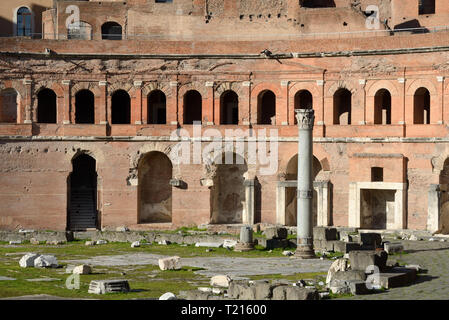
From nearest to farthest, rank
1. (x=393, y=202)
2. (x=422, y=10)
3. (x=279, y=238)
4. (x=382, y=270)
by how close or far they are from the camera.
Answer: (x=382, y=270) < (x=279, y=238) < (x=393, y=202) < (x=422, y=10)

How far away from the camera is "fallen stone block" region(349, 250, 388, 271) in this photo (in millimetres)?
20156

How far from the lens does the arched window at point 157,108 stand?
1446 inches

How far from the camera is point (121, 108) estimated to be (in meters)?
37.2

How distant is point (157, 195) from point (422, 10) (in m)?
14.8

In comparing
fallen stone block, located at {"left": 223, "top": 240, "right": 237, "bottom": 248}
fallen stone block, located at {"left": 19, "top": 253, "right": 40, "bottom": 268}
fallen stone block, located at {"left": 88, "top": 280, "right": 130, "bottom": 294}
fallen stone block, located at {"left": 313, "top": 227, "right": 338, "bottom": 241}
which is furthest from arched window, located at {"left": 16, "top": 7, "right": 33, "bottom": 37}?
fallen stone block, located at {"left": 88, "top": 280, "right": 130, "bottom": 294}

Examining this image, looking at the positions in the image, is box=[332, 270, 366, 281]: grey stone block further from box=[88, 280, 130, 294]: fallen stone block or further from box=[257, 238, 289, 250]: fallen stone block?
box=[257, 238, 289, 250]: fallen stone block

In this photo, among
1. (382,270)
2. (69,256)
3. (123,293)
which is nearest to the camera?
(123,293)

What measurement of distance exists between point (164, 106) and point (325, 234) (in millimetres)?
11333

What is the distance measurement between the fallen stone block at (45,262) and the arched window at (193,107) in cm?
1390

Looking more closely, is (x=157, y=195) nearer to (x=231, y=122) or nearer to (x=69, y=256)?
(x=231, y=122)

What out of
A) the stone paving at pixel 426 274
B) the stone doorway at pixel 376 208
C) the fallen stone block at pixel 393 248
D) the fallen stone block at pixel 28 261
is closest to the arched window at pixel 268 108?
the stone doorway at pixel 376 208

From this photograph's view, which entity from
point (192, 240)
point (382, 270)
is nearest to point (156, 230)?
point (192, 240)

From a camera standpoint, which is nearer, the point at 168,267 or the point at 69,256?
the point at 168,267

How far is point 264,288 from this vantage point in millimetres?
17031
